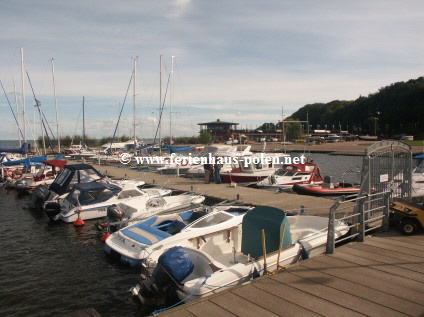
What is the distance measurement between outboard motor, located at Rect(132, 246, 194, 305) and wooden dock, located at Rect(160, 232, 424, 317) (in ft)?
4.35

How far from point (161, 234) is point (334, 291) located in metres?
5.95

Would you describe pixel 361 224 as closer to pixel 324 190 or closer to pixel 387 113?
pixel 324 190

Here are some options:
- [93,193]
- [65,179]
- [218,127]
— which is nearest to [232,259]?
[93,193]

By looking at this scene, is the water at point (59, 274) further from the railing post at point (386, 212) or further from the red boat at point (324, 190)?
the red boat at point (324, 190)

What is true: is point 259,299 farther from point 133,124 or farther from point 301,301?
point 133,124

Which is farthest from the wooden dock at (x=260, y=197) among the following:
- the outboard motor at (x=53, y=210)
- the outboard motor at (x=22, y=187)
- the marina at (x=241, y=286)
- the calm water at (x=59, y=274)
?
the outboard motor at (x=22, y=187)

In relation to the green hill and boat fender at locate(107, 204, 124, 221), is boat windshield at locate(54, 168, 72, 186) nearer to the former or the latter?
boat fender at locate(107, 204, 124, 221)

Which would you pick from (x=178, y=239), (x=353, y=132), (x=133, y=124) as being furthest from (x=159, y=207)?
(x=353, y=132)

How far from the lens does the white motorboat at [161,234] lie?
391 inches

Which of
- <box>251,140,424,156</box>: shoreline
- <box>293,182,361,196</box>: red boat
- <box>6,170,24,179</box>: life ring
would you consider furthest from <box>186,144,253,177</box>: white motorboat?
<box>251,140,424,156</box>: shoreline

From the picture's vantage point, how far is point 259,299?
5.69m

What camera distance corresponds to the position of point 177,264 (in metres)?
7.05

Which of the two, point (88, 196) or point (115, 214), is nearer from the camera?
point (115, 214)

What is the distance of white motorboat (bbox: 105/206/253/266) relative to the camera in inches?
391
